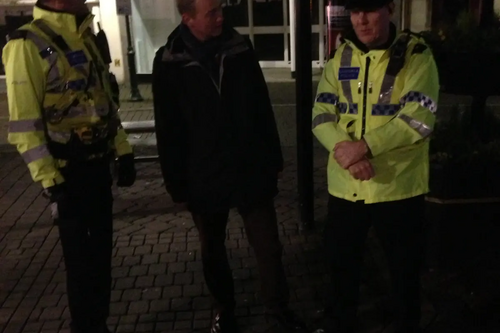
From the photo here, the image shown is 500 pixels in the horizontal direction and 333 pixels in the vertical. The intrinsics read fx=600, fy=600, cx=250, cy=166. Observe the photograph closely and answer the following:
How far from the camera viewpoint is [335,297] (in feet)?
11.0

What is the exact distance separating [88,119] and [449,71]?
88.4 inches

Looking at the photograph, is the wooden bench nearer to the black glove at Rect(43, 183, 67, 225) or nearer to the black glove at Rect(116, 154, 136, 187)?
the black glove at Rect(116, 154, 136, 187)

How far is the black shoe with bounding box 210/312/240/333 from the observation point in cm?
351

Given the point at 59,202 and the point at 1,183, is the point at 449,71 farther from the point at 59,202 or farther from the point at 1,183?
the point at 1,183

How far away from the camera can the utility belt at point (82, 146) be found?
9.66 feet

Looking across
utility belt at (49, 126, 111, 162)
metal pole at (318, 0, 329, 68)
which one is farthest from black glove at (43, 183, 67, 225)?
metal pole at (318, 0, 329, 68)

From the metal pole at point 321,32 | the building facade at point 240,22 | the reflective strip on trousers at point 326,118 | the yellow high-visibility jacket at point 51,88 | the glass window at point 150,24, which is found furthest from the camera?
the metal pole at point 321,32

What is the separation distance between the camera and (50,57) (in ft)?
9.31

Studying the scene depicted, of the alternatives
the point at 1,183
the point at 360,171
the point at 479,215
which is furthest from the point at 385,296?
the point at 1,183

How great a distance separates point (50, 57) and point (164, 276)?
2021 mm

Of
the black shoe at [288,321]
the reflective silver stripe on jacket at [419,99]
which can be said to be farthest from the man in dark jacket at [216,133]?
the reflective silver stripe on jacket at [419,99]

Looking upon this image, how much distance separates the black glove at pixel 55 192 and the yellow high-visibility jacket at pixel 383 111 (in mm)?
1287

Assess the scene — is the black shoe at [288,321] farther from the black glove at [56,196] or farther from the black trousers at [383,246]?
the black glove at [56,196]

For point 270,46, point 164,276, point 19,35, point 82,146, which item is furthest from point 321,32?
point 19,35
